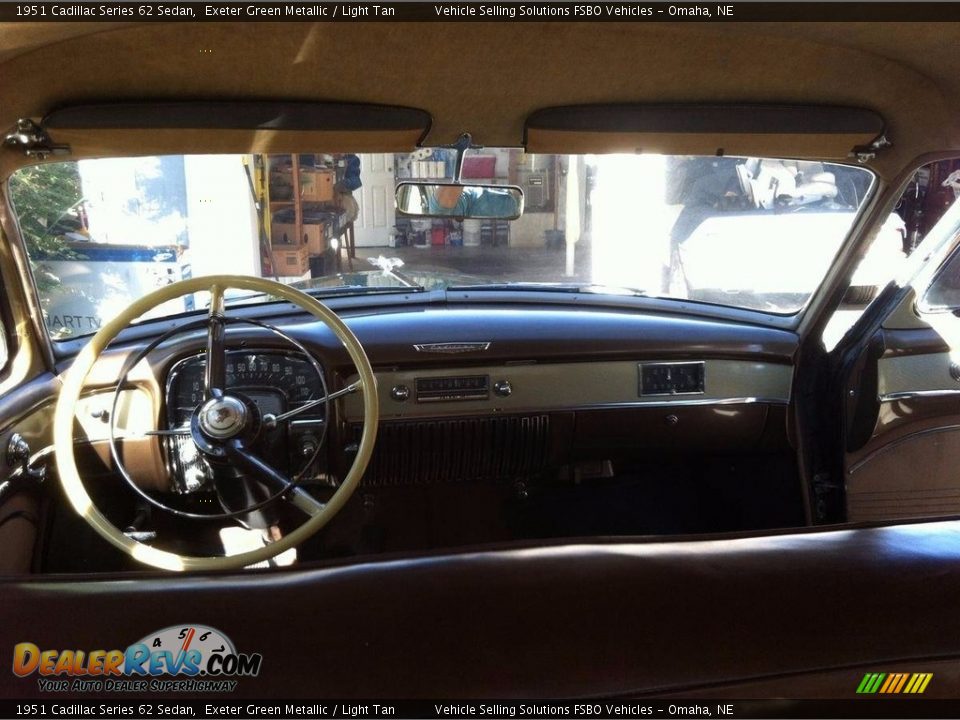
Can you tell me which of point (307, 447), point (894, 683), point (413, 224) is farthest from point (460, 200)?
point (894, 683)

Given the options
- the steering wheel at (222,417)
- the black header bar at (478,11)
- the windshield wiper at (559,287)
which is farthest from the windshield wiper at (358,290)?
the black header bar at (478,11)

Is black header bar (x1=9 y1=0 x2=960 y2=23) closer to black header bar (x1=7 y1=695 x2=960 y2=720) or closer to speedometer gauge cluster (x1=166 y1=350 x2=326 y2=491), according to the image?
speedometer gauge cluster (x1=166 y1=350 x2=326 y2=491)

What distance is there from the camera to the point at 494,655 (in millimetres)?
1208

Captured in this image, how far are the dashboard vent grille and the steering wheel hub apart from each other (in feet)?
2.48

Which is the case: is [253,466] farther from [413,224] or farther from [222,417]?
[413,224]

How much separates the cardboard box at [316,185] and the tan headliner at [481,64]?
41 cm

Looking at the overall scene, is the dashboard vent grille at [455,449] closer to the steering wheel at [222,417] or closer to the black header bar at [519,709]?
the steering wheel at [222,417]

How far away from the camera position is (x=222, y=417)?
2344 millimetres

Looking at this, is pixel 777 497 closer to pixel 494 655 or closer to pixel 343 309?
pixel 343 309

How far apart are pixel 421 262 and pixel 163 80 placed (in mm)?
1147

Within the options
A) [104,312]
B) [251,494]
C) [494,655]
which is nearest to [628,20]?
[494,655]

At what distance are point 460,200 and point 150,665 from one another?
5.98 ft

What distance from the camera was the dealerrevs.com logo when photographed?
1203mm

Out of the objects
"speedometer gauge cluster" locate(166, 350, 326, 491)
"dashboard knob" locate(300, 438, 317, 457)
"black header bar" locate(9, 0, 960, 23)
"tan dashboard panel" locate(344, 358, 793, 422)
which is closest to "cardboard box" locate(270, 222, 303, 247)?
"speedometer gauge cluster" locate(166, 350, 326, 491)
